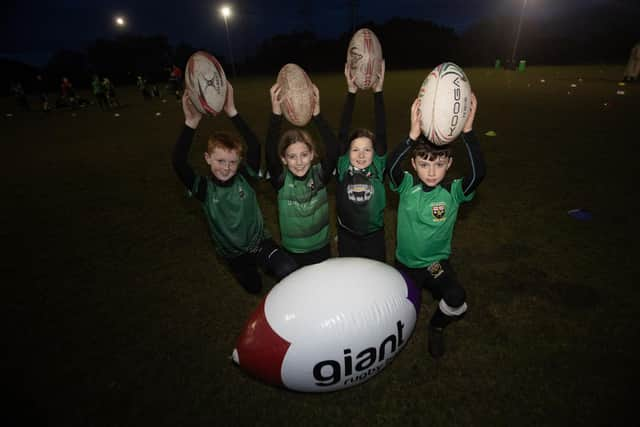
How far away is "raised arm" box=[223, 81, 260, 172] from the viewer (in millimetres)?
3248

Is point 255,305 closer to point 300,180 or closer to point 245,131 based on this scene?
point 300,180

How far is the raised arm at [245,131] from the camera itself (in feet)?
10.7

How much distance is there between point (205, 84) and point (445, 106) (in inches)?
89.0

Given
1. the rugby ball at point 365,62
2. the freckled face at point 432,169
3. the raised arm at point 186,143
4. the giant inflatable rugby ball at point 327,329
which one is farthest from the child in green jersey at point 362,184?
the raised arm at point 186,143

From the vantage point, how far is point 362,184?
133 inches

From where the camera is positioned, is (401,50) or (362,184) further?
(401,50)

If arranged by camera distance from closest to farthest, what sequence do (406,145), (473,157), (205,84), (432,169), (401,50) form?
(473,157)
(432,169)
(406,145)
(205,84)
(401,50)

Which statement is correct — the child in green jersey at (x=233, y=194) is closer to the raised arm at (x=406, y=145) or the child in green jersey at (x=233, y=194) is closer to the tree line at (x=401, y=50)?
the raised arm at (x=406, y=145)

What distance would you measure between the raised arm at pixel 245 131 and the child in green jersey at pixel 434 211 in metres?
1.43

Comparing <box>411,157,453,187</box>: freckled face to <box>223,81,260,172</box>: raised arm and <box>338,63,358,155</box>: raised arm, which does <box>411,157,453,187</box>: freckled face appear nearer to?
<box>338,63,358,155</box>: raised arm

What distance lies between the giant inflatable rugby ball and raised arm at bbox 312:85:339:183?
3.97ft

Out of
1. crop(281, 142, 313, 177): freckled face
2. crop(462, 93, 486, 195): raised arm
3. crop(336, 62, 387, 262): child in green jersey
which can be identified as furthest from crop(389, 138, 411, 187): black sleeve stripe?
crop(281, 142, 313, 177): freckled face

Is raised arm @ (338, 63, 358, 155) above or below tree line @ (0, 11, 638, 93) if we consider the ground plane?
below

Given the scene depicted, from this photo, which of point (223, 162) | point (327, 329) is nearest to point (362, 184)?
point (223, 162)
